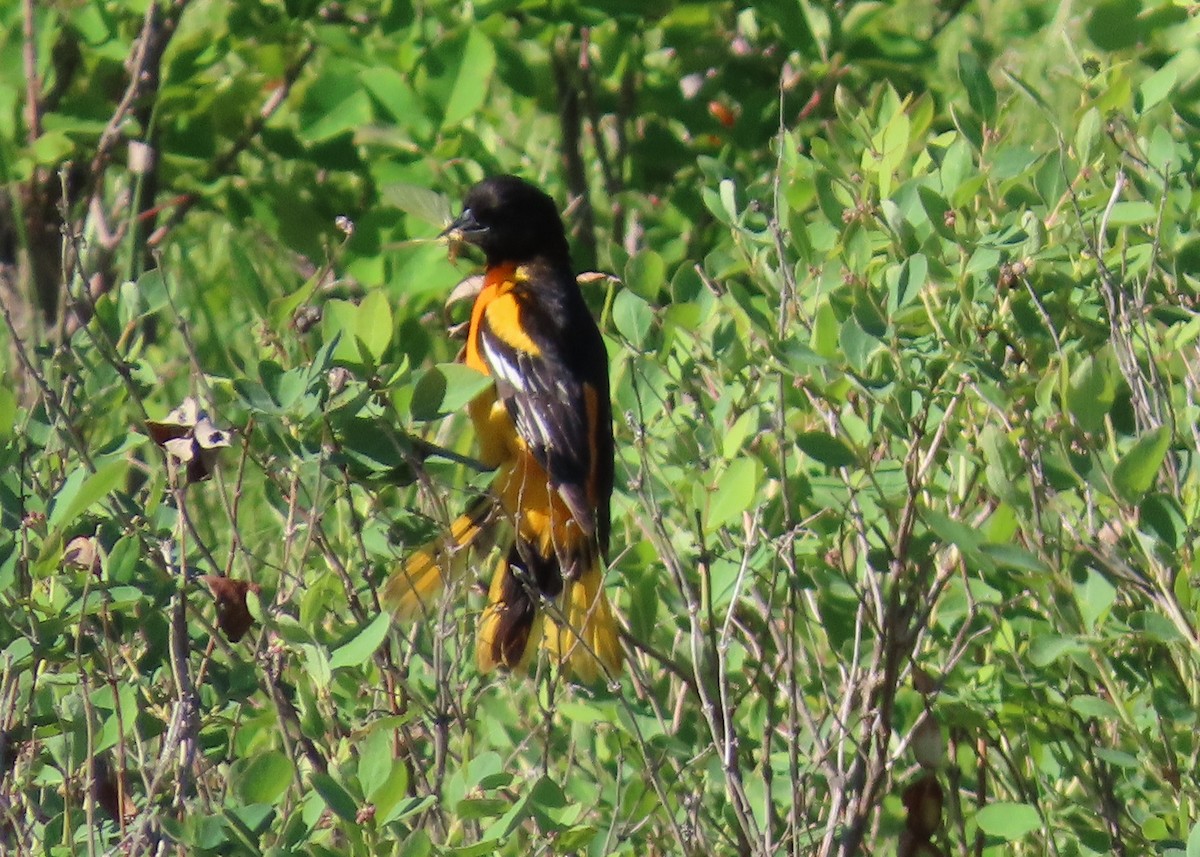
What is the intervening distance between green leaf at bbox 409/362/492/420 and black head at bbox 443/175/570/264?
2229 mm

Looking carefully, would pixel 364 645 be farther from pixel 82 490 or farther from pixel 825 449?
pixel 825 449

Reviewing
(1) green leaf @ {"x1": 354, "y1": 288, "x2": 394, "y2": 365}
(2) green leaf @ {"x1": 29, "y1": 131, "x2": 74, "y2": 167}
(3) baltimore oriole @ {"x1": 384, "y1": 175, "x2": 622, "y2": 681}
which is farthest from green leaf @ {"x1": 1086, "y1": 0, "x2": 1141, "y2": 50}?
(2) green leaf @ {"x1": 29, "y1": 131, "x2": 74, "y2": 167}

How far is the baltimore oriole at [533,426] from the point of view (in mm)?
3000

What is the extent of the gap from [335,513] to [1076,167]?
4.34 ft

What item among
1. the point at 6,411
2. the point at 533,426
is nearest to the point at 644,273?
the point at 6,411

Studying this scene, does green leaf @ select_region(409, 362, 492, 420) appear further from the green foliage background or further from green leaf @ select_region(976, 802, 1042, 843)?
green leaf @ select_region(976, 802, 1042, 843)

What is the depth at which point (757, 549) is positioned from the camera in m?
2.50

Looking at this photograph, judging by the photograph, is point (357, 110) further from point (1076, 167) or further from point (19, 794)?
point (19, 794)

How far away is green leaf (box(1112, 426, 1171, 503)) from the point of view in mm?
1771

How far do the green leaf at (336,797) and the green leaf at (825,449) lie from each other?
2.36 feet

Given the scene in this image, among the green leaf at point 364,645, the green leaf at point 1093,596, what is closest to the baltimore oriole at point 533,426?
the green leaf at point 364,645

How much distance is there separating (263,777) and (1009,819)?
3.17ft

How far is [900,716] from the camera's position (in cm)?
270

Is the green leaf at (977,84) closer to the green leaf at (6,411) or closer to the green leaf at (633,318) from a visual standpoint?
the green leaf at (633,318)
